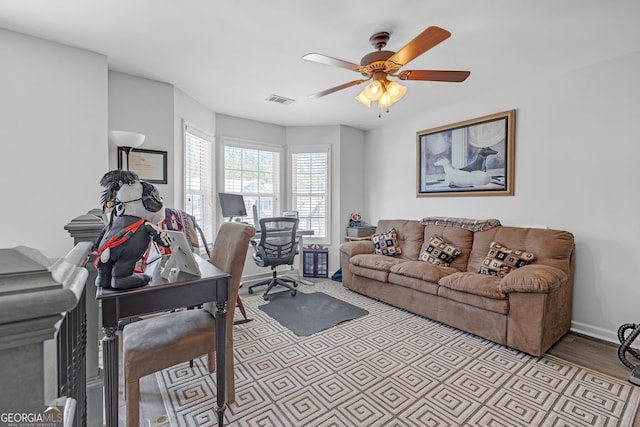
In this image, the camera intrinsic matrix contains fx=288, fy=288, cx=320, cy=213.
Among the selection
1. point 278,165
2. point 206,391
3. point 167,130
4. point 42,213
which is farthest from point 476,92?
point 42,213

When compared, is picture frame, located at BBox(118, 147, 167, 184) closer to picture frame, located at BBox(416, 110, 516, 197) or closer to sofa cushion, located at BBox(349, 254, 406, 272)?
sofa cushion, located at BBox(349, 254, 406, 272)

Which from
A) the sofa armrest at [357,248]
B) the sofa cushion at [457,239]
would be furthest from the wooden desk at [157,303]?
the sofa cushion at [457,239]

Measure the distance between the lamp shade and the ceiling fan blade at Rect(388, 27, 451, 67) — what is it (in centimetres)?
233

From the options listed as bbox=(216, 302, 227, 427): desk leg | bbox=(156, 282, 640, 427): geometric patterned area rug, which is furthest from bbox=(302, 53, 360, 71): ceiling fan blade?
bbox=(156, 282, 640, 427): geometric patterned area rug

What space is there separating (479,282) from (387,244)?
1499 mm

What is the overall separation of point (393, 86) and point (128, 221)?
6.40ft

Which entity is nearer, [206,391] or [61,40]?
[206,391]

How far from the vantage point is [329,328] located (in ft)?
9.45

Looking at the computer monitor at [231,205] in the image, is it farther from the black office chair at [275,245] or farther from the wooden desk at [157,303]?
the wooden desk at [157,303]

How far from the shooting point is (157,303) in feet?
4.49

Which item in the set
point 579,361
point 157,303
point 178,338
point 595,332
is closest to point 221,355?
point 178,338

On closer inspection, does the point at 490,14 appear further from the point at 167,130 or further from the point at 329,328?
the point at 167,130

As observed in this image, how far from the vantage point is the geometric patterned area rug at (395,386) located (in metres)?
1.69

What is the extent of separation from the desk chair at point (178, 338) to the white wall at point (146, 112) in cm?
179
